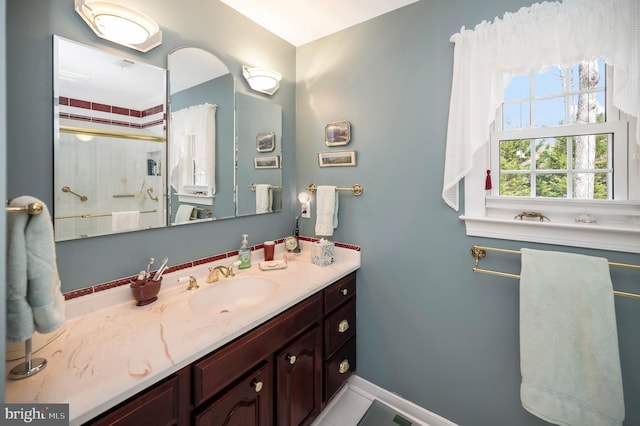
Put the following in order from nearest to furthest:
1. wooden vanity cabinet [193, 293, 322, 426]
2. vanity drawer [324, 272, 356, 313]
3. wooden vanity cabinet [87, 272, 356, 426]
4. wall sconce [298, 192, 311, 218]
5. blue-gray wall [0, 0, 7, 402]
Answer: blue-gray wall [0, 0, 7, 402], wooden vanity cabinet [87, 272, 356, 426], wooden vanity cabinet [193, 293, 322, 426], vanity drawer [324, 272, 356, 313], wall sconce [298, 192, 311, 218]

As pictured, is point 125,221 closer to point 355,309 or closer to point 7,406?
point 7,406

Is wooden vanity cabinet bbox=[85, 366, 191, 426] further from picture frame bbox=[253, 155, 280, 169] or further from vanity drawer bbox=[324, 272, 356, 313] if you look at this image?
picture frame bbox=[253, 155, 280, 169]

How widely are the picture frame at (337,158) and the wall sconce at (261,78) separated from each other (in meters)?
0.56

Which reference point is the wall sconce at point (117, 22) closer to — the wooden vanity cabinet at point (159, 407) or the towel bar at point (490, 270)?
the wooden vanity cabinet at point (159, 407)

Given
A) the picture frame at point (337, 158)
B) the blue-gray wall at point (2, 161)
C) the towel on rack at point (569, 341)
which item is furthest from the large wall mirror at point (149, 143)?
the towel on rack at point (569, 341)

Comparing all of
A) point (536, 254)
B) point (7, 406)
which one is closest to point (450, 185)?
point (536, 254)

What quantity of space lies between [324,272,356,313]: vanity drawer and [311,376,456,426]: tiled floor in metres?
0.65

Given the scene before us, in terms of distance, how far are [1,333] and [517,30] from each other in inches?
82.4

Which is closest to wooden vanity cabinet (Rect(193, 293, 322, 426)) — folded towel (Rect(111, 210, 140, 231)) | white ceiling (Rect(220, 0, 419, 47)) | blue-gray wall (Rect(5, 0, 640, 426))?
blue-gray wall (Rect(5, 0, 640, 426))

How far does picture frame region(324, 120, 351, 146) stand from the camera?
1.82 meters

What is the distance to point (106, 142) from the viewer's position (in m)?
1.16

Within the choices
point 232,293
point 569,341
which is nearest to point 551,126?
point 569,341

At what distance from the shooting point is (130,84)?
1.22 metres

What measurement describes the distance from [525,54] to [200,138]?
167 cm
